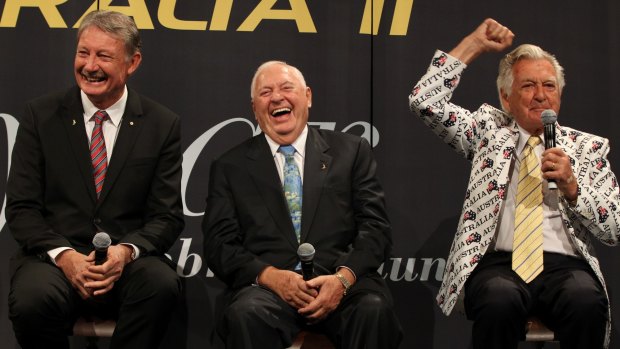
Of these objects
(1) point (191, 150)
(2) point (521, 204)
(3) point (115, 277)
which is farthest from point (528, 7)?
(3) point (115, 277)

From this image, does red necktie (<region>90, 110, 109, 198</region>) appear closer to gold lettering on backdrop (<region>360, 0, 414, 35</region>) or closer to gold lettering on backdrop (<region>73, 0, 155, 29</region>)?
gold lettering on backdrop (<region>73, 0, 155, 29</region>)

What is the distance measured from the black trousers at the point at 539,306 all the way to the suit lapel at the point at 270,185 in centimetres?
75

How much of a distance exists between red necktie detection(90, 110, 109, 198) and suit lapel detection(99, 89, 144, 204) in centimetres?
5

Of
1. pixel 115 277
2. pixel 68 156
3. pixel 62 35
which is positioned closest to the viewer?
pixel 115 277

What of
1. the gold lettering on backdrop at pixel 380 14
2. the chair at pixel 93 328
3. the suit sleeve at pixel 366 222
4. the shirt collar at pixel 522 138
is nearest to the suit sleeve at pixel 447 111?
the shirt collar at pixel 522 138

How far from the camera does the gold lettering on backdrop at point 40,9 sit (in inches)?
171

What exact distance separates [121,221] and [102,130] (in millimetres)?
388

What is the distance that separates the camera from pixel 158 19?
441 centimetres

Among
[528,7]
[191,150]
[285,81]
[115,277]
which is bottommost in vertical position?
[115,277]

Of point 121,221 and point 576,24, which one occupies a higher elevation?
point 576,24

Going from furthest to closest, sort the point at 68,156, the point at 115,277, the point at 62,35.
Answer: the point at 62,35 < the point at 68,156 < the point at 115,277

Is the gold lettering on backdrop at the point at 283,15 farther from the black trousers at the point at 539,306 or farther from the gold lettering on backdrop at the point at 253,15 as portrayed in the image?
the black trousers at the point at 539,306

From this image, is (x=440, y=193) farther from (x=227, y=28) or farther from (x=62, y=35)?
(x=62, y=35)

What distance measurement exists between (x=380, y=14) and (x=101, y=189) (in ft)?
5.59
